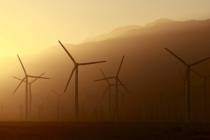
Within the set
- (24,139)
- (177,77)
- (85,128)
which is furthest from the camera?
(177,77)

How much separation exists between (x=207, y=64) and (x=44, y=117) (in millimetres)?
16407

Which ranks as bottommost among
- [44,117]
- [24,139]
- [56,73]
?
[24,139]

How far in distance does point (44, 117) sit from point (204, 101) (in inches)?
589

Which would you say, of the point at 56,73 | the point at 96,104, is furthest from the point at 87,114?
the point at 56,73

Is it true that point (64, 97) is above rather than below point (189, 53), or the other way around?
below

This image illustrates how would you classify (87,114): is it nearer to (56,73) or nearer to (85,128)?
(56,73)

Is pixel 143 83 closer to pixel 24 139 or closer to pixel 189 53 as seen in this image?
pixel 189 53

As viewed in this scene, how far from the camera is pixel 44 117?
54969 mm

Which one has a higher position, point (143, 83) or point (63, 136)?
point (143, 83)

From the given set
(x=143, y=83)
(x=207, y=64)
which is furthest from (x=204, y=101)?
(x=143, y=83)

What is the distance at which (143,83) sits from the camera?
60125 mm

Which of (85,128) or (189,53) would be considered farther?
(189,53)

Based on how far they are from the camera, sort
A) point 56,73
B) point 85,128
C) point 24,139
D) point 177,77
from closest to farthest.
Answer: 1. point 24,139
2. point 85,128
3. point 56,73
4. point 177,77

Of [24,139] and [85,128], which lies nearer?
[24,139]
